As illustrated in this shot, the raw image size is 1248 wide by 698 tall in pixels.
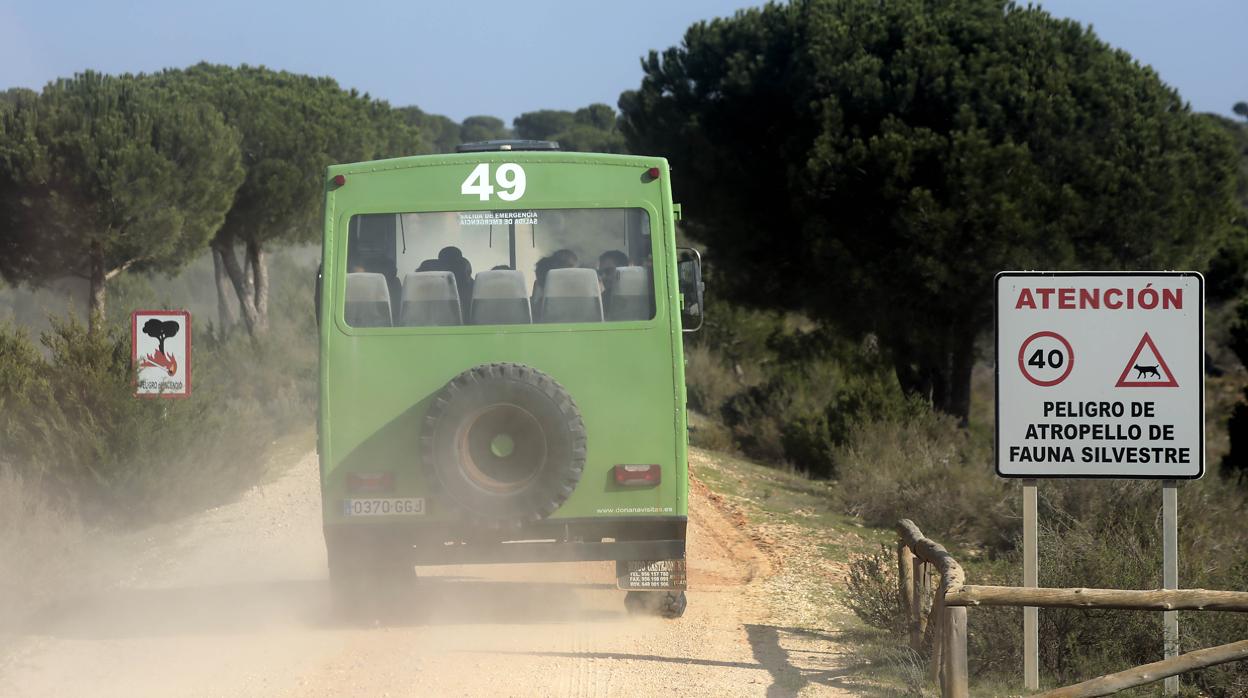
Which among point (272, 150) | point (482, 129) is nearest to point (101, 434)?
point (272, 150)

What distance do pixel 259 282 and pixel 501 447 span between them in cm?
3172

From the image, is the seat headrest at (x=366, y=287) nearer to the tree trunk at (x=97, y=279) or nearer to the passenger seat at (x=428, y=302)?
the passenger seat at (x=428, y=302)

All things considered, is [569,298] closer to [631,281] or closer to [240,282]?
[631,281]

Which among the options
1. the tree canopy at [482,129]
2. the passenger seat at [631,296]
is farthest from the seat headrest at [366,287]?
the tree canopy at [482,129]

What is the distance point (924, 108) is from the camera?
22781mm

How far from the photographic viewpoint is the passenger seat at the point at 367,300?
9406 millimetres

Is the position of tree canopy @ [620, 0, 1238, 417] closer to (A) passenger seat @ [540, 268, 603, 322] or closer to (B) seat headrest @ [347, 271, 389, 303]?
(A) passenger seat @ [540, 268, 603, 322]

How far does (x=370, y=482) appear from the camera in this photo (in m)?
9.26

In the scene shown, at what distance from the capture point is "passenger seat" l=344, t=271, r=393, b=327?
30.9 ft

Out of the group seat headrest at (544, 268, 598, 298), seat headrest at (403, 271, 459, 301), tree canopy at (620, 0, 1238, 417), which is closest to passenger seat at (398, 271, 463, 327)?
seat headrest at (403, 271, 459, 301)

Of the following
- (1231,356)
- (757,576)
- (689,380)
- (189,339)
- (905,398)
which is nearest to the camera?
(757,576)

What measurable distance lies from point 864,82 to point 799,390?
6557 mm

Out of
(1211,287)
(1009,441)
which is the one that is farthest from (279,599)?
(1211,287)

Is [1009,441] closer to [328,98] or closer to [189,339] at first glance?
[189,339]
